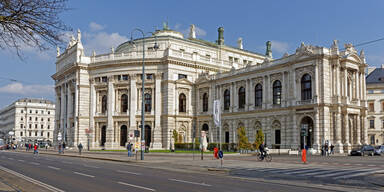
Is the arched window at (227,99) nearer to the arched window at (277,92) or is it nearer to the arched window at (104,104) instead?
the arched window at (277,92)

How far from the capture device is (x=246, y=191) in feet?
46.8

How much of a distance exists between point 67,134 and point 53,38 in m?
63.8

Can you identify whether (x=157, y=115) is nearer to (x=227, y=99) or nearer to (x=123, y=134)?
(x=123, y=134)

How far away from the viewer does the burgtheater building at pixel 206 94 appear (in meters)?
48.3

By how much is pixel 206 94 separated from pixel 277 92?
1536 cm

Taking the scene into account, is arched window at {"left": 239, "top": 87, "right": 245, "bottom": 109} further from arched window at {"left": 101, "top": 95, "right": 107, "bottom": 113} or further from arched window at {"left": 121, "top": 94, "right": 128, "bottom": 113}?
arched window at {"left": 101, "top": 95, "right": 107, "bottom": 113}

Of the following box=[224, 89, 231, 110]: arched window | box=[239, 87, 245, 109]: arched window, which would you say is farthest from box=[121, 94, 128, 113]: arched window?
box=[239, 87, 245, 109]: arched window

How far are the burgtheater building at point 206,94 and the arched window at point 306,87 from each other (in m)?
0.13

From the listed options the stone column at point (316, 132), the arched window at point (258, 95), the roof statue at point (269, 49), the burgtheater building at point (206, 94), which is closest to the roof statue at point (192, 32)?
the burgtheater building at point (206, 94)

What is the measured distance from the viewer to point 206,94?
65.8 metres

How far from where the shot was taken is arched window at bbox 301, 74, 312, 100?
161 ft

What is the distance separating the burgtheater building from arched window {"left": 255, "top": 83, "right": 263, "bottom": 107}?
0.15m

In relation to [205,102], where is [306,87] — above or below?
above

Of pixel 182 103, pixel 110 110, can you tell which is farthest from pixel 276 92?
pixel 110 110
